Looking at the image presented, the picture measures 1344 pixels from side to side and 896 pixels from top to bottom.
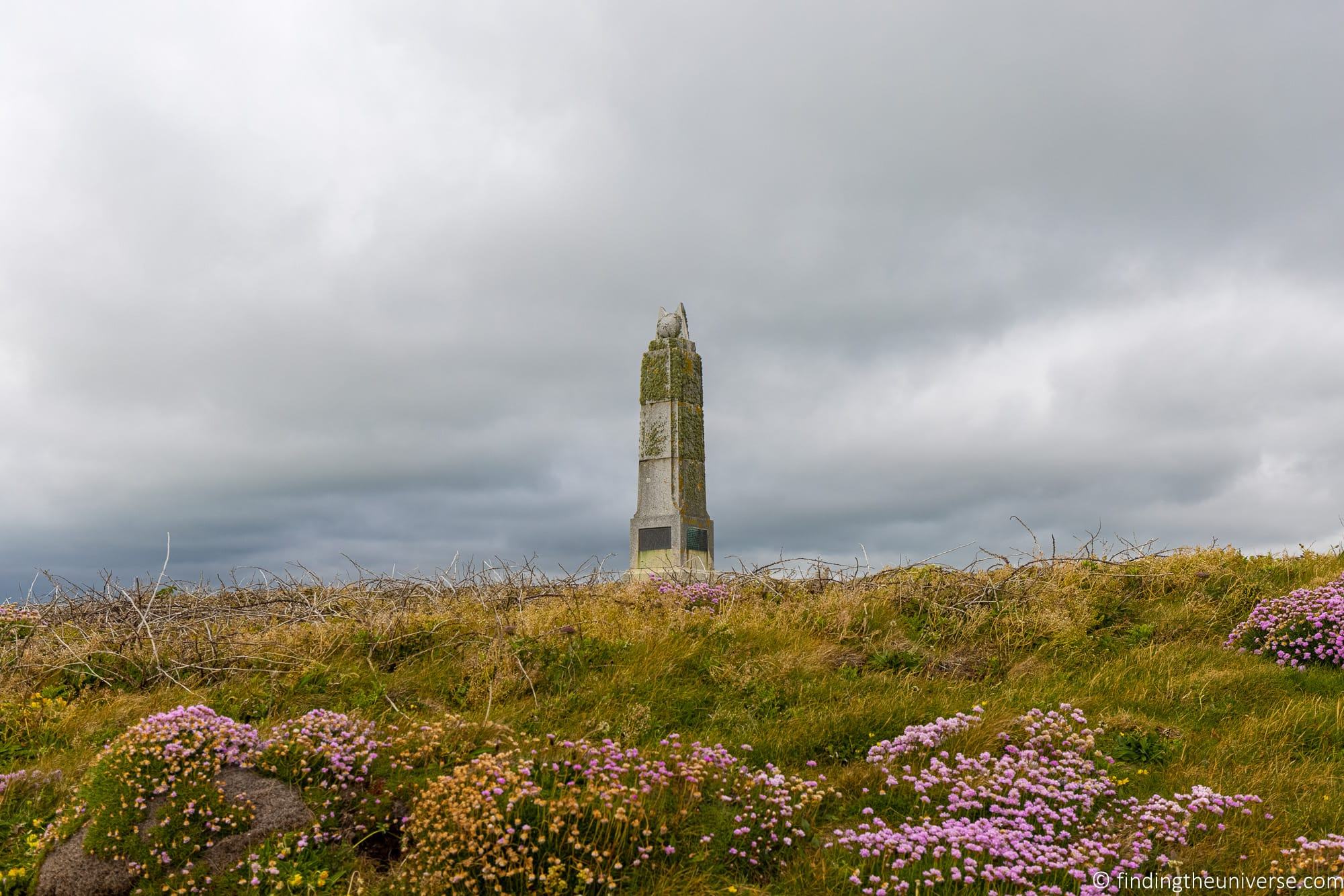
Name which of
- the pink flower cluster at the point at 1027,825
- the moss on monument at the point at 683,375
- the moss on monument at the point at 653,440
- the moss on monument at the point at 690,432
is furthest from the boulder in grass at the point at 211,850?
the moss on monument at the point at 683,375

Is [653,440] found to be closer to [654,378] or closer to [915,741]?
[654,378]

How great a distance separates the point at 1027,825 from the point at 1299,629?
20.2 feet

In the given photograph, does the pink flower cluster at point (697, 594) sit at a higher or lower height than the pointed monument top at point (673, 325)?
lower

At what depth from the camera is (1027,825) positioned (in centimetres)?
481

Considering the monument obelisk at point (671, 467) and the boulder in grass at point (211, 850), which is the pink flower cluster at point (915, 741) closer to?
the boulder in grass at point (211, 850)

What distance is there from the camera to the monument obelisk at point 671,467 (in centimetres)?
1892

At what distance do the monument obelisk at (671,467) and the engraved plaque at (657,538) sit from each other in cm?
2

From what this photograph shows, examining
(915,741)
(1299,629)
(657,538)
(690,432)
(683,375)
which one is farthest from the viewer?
Answer: (683,375)

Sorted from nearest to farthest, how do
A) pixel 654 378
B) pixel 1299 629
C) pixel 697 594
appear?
pixel 1299 629
pixel 697 594
pixel 654 378

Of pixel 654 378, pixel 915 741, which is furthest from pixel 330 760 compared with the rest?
pixel 654 378

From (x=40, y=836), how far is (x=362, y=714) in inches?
85.2

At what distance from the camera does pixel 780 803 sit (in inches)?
194

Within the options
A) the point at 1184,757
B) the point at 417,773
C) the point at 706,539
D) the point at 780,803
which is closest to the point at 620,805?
the point at 780,803

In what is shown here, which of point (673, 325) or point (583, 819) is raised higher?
point (673, 325)
